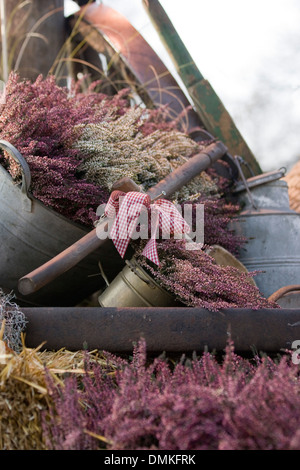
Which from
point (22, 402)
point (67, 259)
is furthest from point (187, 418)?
point (67, 259)

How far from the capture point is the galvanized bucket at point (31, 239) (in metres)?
1.70

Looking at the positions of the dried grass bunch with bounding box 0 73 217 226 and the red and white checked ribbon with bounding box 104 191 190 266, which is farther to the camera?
the dried grass bunch with bounding box 0 73 217 226

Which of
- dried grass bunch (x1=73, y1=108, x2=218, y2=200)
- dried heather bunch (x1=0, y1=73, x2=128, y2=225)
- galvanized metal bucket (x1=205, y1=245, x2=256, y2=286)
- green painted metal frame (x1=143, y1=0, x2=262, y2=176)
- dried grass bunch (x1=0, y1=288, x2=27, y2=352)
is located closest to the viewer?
dried grass bunch (x1=0, y1=288, x2=27, y2=352)

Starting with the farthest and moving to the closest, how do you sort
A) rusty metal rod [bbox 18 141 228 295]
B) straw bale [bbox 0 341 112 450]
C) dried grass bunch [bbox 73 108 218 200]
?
dried grass bunch [bbox 73 108 218 200], rusty metal rod [bbox 18 141 228 295], straw bale [bbox 0 341 112 450]

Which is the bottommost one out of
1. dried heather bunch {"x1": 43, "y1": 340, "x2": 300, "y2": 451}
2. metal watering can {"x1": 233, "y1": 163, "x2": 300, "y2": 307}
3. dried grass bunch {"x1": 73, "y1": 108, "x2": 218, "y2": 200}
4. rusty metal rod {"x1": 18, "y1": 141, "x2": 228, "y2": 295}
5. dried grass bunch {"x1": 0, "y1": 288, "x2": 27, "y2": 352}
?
metal watering can {"x1": 233, "y1": 163, "x2": 300, "y2": 307}

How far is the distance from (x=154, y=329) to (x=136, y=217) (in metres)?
0.37

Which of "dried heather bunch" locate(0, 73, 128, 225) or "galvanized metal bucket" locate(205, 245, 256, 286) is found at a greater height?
"dried heather bunch" locate(0, 73, 128, 225)

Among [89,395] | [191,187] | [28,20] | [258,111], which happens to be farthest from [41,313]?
Result: [258,111]

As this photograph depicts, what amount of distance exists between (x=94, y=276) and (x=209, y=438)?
1155mm

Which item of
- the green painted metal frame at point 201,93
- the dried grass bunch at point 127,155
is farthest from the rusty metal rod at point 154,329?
the green painted metal frame at point 201,93

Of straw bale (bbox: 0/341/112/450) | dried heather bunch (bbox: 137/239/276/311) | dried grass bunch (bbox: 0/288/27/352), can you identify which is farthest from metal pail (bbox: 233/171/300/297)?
straw bale (bbox: 0/341/112/450)

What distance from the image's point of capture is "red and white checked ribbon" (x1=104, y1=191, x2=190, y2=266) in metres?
1.54

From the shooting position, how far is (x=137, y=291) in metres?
1.62

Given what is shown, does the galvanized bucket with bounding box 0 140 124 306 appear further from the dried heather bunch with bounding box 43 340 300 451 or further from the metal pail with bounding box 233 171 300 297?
the metal pail with bounding box 233 171 300 297
